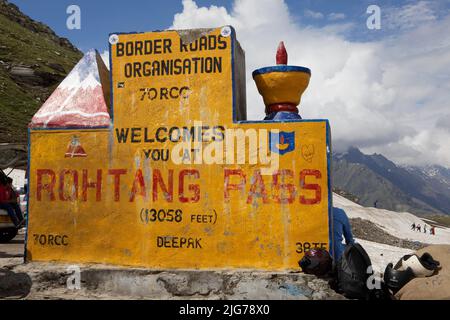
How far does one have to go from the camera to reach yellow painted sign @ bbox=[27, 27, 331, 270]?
6.00m

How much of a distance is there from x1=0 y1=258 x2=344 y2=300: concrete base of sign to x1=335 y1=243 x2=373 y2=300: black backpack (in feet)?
0.63

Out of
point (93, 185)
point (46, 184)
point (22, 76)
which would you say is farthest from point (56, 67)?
point (93, 185)

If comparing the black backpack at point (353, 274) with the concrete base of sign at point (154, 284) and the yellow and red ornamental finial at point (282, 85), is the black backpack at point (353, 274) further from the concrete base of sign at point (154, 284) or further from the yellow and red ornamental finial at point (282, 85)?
the yellow and red ornamental finial at point (282, 85)

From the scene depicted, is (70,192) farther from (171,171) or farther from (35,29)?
(35,29)

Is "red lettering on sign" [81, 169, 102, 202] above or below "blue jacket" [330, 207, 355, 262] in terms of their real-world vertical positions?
above

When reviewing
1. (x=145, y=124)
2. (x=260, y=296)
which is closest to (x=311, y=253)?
(x=260, y=296)

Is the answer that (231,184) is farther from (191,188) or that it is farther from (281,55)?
(281,55)

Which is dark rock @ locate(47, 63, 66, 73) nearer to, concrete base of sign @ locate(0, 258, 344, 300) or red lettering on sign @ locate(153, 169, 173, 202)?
concrete base of sign @ locate(0, 258, 344, 300)

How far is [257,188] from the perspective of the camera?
607cm

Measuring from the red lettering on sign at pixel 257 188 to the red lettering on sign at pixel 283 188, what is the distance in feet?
0.45

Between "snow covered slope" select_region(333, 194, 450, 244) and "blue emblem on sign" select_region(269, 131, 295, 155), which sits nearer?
"blue emblem on sign" select_region(269, 131, 295, 155)

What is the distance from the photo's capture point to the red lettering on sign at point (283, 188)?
5.99m

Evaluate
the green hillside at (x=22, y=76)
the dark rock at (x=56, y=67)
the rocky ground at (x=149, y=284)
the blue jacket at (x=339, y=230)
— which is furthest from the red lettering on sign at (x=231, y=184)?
the dark rock at (x=56, y=67)

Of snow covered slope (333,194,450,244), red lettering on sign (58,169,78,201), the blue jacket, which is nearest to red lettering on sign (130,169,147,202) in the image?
red lettering on sign (58,169,78,201)
